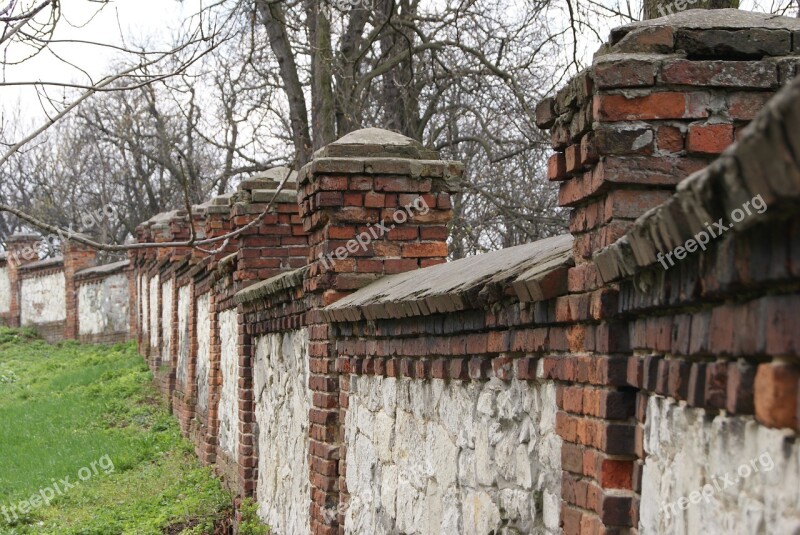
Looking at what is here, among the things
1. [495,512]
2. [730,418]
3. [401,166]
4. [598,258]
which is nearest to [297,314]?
[401,166]

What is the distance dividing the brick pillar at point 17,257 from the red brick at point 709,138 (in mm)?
29432

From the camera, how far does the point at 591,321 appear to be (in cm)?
272

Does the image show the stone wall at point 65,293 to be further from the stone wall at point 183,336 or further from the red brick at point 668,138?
the red brick at point 668,138

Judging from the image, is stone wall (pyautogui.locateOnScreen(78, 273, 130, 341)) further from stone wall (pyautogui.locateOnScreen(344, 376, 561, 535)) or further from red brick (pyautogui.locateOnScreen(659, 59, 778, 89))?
red brick (pyautogui.locateOnScreen(659, 59, 778, 89))

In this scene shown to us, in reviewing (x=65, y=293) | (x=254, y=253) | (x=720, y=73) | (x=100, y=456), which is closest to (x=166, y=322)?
(x=100, y=456)

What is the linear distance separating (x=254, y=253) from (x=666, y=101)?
581 cm

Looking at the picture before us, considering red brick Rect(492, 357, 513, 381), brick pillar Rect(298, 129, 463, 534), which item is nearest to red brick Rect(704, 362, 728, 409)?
red brick Rect(492, 357, 513, 381)

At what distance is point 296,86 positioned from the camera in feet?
50.0

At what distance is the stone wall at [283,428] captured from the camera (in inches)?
247

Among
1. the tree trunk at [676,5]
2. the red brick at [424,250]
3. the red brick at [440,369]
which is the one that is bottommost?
the red brick at [440,369]

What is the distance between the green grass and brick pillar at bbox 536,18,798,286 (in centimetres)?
635

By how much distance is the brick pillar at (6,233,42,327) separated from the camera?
2970 cm

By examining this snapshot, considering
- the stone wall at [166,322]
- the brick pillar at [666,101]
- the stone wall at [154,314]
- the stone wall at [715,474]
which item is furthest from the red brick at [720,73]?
the stone wall at [154,314]

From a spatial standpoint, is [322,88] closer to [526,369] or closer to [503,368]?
[503,368]
